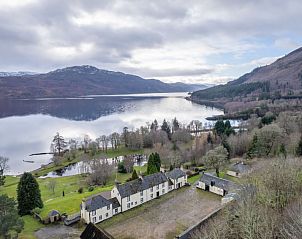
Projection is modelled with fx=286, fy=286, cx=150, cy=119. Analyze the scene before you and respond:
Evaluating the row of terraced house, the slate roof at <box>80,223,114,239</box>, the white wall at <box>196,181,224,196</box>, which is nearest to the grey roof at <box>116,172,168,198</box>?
the row of terraced house

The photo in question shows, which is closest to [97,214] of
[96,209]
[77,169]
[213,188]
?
[96,209]

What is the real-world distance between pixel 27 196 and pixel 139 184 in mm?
14976

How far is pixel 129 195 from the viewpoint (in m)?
36.9

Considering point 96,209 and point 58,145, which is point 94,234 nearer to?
point 96,209

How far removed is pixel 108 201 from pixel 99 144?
178 feet

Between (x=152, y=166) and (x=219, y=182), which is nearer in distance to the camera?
(x=219, y=182)

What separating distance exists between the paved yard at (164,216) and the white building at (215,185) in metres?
1.06

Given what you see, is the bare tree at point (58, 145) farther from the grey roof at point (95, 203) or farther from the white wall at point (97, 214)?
the grey roof at point (95, 203)

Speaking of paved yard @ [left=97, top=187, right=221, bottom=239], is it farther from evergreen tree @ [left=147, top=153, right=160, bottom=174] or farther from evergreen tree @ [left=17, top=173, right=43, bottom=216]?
evergreen tree @ [left=17, top=173, right=43, bottom=216]

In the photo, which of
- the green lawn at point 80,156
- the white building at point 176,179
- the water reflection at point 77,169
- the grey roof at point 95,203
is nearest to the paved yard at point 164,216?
the white building at point 176,179

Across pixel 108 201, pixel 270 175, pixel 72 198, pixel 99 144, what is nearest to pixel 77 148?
pixel 99 144

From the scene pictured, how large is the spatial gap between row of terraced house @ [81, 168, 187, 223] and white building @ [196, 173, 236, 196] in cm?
356

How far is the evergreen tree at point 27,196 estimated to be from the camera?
37875mm

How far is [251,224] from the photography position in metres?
19.8
